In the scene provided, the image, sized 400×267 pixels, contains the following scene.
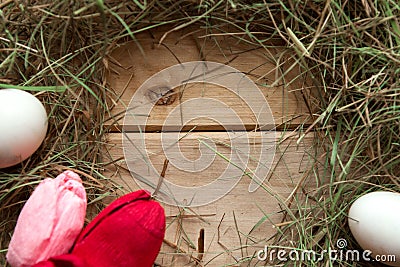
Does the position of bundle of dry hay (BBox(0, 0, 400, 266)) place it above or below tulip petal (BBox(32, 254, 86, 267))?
above

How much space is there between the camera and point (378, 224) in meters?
0.95

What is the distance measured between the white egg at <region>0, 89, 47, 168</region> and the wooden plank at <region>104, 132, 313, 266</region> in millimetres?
147

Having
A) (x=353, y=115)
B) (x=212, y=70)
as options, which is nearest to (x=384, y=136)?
(x=353, y=115)

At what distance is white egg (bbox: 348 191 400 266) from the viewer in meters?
0.94

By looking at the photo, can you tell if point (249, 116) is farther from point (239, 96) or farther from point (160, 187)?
point (160, 187)

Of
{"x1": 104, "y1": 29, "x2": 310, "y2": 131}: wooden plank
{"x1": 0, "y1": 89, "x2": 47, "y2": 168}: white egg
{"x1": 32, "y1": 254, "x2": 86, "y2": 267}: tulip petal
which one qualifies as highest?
{"x1": 104, "y1": 29, "x2": 310, "y2": 131}: wooden plank

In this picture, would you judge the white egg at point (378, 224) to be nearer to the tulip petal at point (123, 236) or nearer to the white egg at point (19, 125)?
the tulip petal at point (123, 236)

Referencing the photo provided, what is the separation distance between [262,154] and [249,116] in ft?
0.25

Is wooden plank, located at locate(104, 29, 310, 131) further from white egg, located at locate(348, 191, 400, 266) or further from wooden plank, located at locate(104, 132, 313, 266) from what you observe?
white egg, located at locate(348, 191, 400, 266)

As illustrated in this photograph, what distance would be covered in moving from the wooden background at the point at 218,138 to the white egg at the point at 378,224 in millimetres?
141

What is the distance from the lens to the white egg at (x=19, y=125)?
953mm

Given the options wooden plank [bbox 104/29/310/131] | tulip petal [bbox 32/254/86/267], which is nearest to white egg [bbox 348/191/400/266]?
wooden plank [bbox 104/29/310/131]

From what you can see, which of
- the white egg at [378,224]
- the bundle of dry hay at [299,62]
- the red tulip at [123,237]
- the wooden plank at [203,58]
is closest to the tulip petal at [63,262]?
the red tulip at [123,237]

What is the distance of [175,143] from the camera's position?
1100 millimetres
